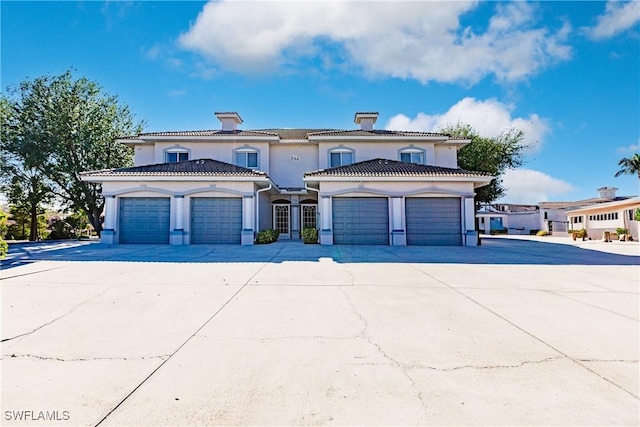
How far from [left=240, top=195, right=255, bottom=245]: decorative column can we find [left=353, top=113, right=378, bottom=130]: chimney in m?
11.0

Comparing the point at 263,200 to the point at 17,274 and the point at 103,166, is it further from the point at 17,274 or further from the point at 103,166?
the point at 103,166

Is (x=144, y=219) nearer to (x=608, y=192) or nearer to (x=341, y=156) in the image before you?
(x=341, y=156)

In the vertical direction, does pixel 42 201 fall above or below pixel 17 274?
above

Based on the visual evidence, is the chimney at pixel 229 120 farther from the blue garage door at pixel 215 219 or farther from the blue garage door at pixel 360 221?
the blue garage door at pixel 360 221

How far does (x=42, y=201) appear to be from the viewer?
24734mm

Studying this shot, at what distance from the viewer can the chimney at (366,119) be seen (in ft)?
75.1

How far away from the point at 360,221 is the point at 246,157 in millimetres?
9388

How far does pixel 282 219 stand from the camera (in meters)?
21.5

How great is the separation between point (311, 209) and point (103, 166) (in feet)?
55.9

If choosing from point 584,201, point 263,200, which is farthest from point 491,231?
point 263,200

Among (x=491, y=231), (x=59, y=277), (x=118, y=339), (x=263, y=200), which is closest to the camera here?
(x=118, y=339)

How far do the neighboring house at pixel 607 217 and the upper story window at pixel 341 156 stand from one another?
71.9 feet

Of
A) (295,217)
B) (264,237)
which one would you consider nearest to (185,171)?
(264,237)

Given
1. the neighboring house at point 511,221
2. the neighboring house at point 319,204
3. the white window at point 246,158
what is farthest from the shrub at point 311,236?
the neighboring house at point 511,221
